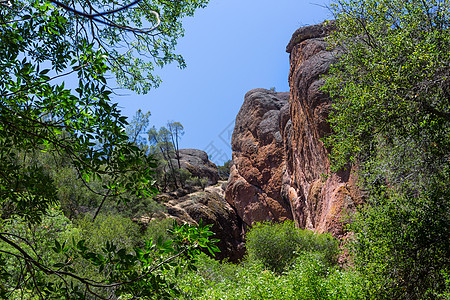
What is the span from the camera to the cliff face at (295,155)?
53.5ft

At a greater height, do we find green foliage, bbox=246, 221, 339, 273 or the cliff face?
the cliff face

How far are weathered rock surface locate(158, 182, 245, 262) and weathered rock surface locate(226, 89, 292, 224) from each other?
1501mm

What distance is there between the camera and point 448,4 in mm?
7871

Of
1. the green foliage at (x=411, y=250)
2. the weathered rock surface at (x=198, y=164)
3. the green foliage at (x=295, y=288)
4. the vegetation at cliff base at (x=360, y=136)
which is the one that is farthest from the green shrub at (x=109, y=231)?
the weathered rock surface at (x=198, y=164)

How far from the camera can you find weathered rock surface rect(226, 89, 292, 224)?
27.9 meters

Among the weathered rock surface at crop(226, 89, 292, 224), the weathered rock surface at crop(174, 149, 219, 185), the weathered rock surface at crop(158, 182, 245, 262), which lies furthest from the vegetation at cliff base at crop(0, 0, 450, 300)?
the weathered rock surface at crop(174, 149, 219, 185)

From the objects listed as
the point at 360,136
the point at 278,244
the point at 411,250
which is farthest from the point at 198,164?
the point at 411,250

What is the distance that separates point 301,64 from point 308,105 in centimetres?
355

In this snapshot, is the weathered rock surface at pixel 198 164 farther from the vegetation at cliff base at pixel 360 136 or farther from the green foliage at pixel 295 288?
the green foliage at pixel 295 288

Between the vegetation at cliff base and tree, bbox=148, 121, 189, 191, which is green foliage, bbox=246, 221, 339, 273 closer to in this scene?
the vegetation at cliff base

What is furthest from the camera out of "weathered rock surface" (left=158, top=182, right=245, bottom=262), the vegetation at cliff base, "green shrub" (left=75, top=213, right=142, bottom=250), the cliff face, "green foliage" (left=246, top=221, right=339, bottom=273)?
"weathered rock surface" (left=158, top=182, right=245, bottom=262)

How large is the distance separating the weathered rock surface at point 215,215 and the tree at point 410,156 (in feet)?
72.1

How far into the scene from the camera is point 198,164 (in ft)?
156

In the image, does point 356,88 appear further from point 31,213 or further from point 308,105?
point 308,105
